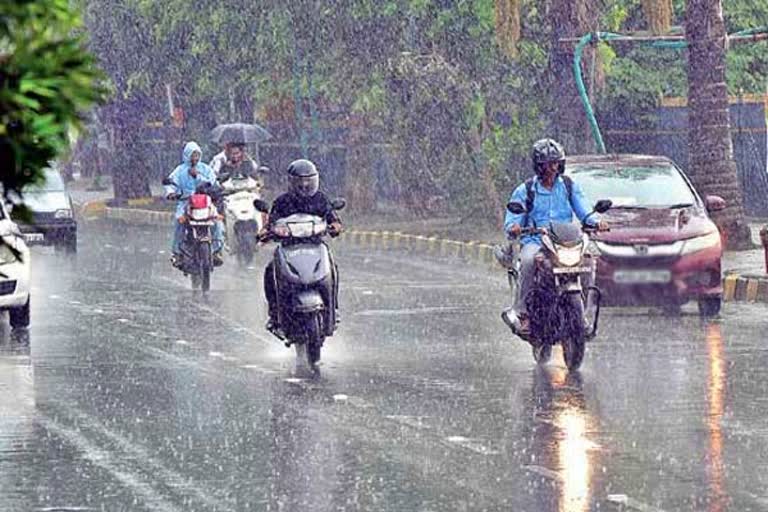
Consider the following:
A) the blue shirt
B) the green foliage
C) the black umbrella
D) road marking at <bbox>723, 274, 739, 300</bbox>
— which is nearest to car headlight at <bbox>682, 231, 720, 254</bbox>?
road marking at <bbox>723, 274, 739, 300</bbox>

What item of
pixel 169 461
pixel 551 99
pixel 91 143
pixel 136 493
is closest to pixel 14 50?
pixel 136 493

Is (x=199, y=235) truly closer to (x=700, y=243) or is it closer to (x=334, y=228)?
(x=700, y=243)

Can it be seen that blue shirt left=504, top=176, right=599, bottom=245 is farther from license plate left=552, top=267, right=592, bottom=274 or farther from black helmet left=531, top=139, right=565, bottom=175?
license plate left=552, top=267, right=592, bottom=274

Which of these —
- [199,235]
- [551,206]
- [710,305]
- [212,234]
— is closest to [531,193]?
[551,206]

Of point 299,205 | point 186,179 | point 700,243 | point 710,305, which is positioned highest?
point 299,205

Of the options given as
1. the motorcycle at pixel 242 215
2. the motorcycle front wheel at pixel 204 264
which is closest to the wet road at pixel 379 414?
the motorcycle front wheel at pixel 204 264

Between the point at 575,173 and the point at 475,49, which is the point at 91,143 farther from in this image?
the point at 575,173

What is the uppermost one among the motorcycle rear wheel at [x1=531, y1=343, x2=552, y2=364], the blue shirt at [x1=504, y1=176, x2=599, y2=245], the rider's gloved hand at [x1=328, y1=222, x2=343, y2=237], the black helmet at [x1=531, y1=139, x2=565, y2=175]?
the black helmet at [x1=531, y1=139, x2=565, y2=175]

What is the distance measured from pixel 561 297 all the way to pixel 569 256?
0.28 metres

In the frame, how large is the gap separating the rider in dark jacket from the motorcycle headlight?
67.3 inches

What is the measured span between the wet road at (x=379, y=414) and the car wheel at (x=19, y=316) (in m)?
0.15

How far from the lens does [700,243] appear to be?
61.2 feet

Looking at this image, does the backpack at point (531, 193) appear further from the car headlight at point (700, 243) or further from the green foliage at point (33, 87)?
the green foliage at point (33, 87)

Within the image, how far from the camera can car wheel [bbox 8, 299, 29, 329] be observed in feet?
57.0
